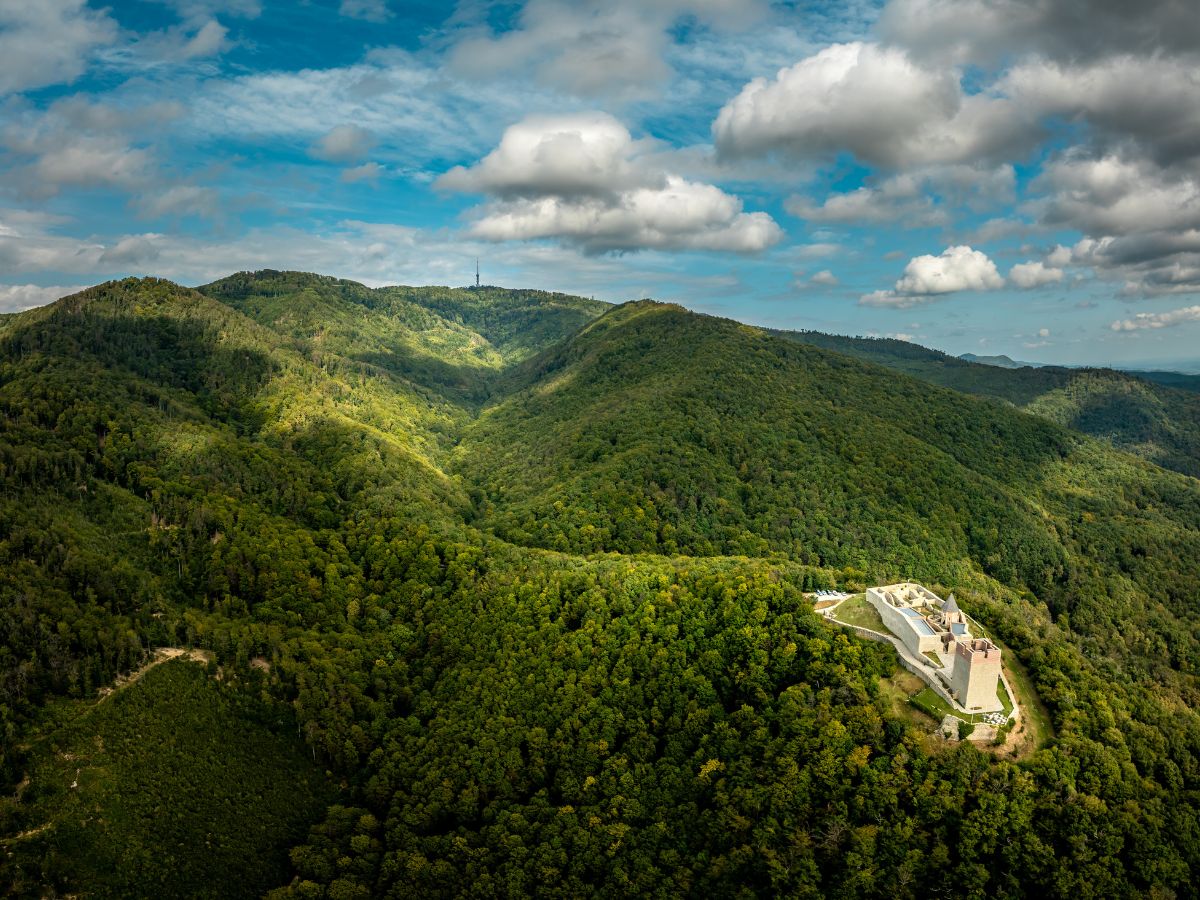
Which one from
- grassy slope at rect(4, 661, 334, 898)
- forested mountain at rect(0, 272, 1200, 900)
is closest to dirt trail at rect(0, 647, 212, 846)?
grassy slope at rect(4, 661, 334, 898)

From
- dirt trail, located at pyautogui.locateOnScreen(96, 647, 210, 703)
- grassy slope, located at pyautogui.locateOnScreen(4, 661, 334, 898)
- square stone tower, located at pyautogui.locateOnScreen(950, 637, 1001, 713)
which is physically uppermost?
square stone tower, located at pyautogui.locateOnScreen(950, 637, 1001, 713)

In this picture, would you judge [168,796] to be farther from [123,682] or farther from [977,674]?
[977,674]

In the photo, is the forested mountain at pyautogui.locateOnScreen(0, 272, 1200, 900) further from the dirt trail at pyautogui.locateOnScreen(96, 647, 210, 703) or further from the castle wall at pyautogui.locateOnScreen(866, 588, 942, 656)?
the castle wall at pyautogui.locateOnScreen(866, 588, 942, 656)

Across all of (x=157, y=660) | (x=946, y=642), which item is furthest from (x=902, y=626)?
(x=157, y=660)

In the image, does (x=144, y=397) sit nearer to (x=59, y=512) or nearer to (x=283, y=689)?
(x=59, y=512)

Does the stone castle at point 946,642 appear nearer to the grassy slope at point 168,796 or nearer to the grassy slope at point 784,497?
the grassy slope at point 784,497
